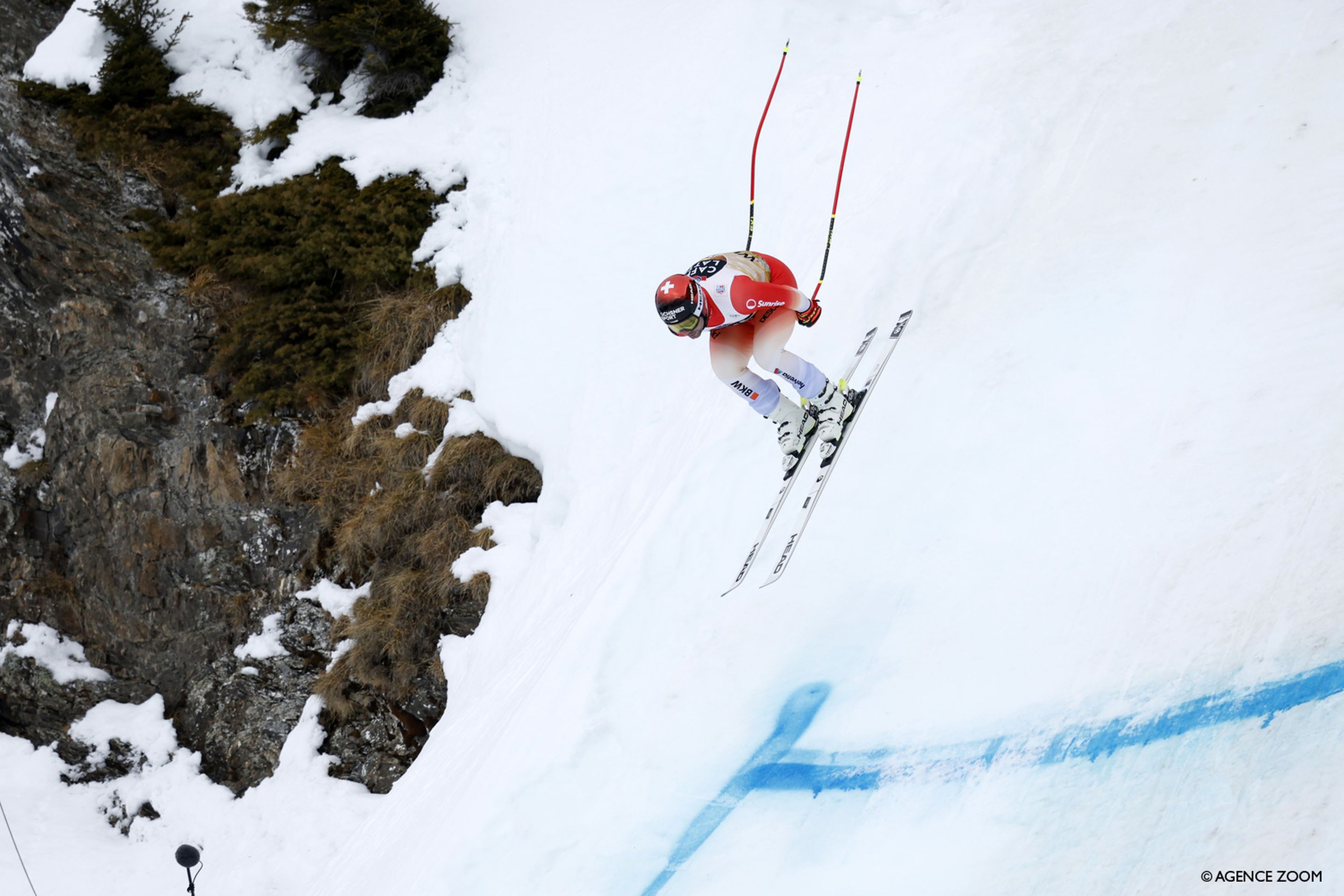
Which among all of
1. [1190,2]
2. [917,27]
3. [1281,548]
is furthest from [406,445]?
[1190,2]

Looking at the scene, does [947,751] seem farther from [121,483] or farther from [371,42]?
[371,42]

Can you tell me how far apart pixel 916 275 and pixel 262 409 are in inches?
281

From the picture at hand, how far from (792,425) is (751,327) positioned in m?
0.67

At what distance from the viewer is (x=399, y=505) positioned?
339 inches

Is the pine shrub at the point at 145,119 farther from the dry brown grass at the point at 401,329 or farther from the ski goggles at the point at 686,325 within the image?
the ski goggles at the point at 686,325

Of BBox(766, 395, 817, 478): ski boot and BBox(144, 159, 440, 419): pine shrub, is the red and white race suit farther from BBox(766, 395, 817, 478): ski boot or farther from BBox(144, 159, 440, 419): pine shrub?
BBox(144, 159, 440, 419): pine shrub

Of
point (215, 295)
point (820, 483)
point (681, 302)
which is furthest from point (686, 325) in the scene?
point (215, 295)

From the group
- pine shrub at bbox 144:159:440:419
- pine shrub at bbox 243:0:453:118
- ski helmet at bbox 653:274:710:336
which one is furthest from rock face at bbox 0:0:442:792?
ski helmet at bbox 653:274:710:336

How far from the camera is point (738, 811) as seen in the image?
4602 millimetres

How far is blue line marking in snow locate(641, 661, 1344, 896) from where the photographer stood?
3393mm

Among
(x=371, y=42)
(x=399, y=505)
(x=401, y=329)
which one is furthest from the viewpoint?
(x=371, y=42)

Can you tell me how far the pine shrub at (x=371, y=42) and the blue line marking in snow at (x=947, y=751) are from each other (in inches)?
371

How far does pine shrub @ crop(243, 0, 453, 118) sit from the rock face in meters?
2.60

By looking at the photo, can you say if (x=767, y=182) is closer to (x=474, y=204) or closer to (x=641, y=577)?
(x=474, y=204)
